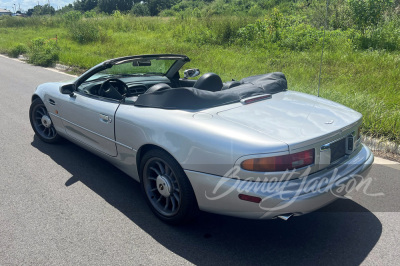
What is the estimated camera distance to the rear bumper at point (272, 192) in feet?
8.33

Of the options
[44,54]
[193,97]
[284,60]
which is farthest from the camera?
[44,54]

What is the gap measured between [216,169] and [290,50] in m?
8.90

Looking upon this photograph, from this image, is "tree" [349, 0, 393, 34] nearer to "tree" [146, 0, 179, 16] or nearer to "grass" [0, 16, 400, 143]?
"grass" [0, 16, 400, 143]

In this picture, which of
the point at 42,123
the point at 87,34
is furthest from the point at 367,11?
the point at 87,34

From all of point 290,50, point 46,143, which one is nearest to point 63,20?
point 290,50

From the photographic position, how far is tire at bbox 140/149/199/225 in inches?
114

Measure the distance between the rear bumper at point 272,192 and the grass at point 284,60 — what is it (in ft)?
8.43

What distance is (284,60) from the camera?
9.67m

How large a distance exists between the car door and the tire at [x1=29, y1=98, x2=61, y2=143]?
1.88ft

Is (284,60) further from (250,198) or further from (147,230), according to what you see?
(250,198)

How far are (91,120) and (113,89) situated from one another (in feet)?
1.32

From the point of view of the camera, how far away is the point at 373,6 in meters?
9.91

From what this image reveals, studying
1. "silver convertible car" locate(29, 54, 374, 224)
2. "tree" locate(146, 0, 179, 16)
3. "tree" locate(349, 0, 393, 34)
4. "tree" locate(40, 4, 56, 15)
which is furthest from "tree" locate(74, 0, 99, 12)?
"silver convertible car" locate(29, 54, 374, 224)

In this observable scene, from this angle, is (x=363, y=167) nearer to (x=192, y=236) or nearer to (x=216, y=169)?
(x=216, y=169)
